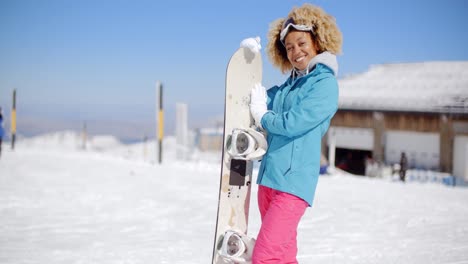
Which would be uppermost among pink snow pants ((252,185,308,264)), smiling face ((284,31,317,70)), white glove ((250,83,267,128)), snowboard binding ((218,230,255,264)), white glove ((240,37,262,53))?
white glove ((240,37,262,53))

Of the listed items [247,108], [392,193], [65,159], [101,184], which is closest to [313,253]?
[247,108]

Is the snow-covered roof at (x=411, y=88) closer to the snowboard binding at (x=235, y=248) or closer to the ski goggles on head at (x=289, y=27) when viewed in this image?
the ski goggles on head at (x=289, y=27)

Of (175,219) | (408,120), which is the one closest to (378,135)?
(408,120)

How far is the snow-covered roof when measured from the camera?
A: 12703 millimetres

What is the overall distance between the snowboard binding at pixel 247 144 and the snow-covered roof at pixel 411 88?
11.8m

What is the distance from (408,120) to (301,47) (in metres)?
12.0

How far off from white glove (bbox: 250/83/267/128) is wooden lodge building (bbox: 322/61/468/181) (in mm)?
11719

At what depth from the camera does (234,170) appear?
8.42 feet

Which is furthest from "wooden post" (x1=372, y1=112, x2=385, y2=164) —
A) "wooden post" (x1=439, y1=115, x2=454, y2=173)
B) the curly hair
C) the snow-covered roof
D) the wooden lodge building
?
the curly hair

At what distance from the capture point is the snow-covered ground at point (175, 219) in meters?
3.51

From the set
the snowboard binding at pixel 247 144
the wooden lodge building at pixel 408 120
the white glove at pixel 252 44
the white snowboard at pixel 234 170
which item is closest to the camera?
the snowboard binding at pixel 247 144

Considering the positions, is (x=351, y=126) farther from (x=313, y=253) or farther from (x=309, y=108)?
(x=309, y=108)

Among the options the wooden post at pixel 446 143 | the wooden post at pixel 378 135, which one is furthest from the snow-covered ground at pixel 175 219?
the wooden post at pixel 378 135

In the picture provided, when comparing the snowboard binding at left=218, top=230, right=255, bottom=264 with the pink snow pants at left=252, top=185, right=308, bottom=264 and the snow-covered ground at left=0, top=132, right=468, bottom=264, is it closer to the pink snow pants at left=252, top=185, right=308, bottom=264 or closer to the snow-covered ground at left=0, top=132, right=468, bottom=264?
the pink snow pants at left=252, top=185, right=308, bottom=264
